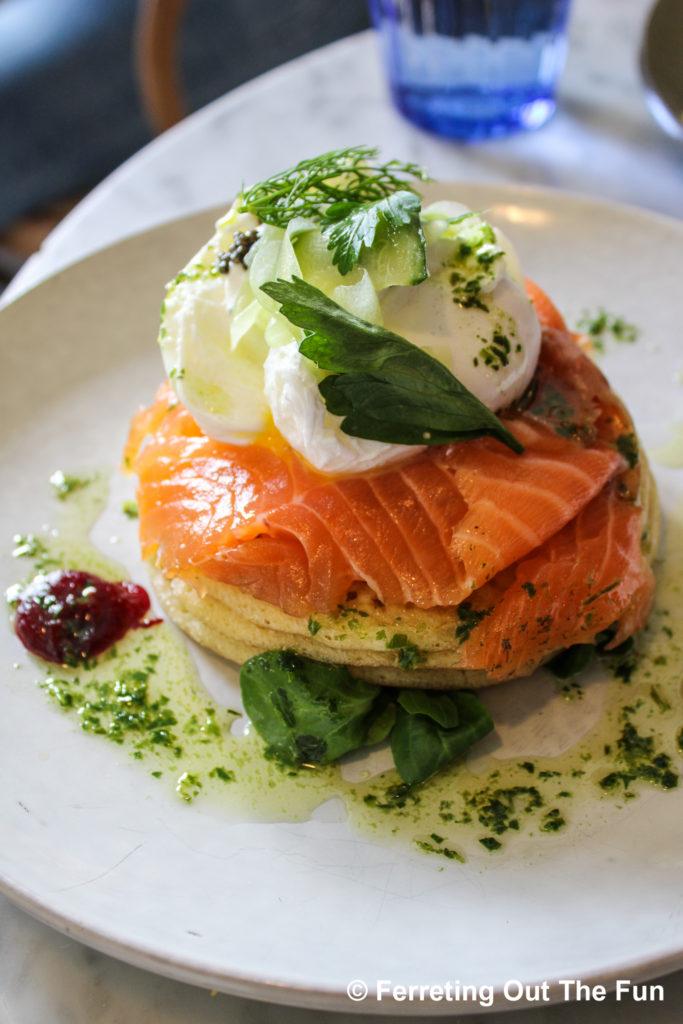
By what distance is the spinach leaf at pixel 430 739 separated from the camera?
2.49m

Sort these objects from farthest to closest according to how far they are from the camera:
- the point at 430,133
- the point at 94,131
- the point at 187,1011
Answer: the point at 94,131 < the point at 430,133 < the point at 187,1011

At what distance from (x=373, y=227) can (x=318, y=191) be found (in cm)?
38

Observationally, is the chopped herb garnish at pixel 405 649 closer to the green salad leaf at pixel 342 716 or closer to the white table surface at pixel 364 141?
the green salad leaf at pixel 342 716

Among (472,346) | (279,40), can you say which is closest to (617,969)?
(472,346)

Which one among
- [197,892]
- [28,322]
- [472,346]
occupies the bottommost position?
[197,892]

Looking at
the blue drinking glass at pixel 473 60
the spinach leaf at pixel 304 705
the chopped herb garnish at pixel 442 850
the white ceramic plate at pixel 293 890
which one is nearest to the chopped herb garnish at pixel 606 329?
the blue drinking glass at pixel 473 60

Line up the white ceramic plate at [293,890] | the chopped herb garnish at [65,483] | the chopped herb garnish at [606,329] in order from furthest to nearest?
the chopped herb garnish at [606,329]
the chopped herb garnish at [65,483]
the white ceramic plate at [293,890]

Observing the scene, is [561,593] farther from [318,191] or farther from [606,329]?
[606,329]

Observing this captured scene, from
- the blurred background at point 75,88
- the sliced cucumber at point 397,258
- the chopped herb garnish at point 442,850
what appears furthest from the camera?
the blurred background at point 75,88

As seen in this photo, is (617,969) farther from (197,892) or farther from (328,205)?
(328,205)

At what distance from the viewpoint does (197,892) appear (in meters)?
2.22

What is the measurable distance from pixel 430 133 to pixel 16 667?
3.48 meters

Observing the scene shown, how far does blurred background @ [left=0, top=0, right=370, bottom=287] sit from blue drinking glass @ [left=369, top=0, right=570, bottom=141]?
8.56ft

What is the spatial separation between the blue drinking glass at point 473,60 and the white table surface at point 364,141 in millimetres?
131
